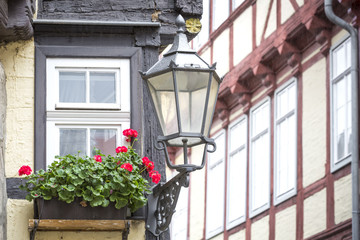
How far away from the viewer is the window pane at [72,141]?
9539 mm

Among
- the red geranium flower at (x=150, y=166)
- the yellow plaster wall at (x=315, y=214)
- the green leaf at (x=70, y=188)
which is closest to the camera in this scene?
the green leaf at (x=70, y=188)

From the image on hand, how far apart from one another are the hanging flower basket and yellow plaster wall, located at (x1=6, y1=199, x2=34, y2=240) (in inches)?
5.6

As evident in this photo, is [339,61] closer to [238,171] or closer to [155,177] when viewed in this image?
[238,171]

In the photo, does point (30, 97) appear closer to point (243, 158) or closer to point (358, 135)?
point (358, 135)

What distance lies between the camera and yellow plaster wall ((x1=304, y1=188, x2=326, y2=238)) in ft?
56.1

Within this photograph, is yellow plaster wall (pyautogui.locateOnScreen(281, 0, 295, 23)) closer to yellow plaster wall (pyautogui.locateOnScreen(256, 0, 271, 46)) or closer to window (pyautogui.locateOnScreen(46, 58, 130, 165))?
yellow plaster wall (pyautogui.locateOnScreen(256, 0, 271, 46))

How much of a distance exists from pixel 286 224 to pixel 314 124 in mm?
1579

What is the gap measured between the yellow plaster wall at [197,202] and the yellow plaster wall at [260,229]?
9.25 feet

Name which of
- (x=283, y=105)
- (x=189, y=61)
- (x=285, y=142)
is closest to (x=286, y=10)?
(x=283, y=105)

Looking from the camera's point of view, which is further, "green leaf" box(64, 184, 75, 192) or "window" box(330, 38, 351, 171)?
"window" box(330, 38, 351, 171)

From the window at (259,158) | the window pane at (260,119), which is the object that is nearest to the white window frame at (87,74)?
the window at (259,158)

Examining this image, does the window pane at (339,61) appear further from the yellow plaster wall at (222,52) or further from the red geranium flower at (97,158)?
the red geranium flower at (97,158)

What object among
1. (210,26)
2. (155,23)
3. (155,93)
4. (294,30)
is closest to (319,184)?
(294,30)

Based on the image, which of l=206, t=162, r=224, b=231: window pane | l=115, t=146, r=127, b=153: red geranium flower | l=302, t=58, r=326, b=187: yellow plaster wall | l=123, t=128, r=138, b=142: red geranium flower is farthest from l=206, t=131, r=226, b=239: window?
l=115, t=146, r=127, b=153: red geranium flower
